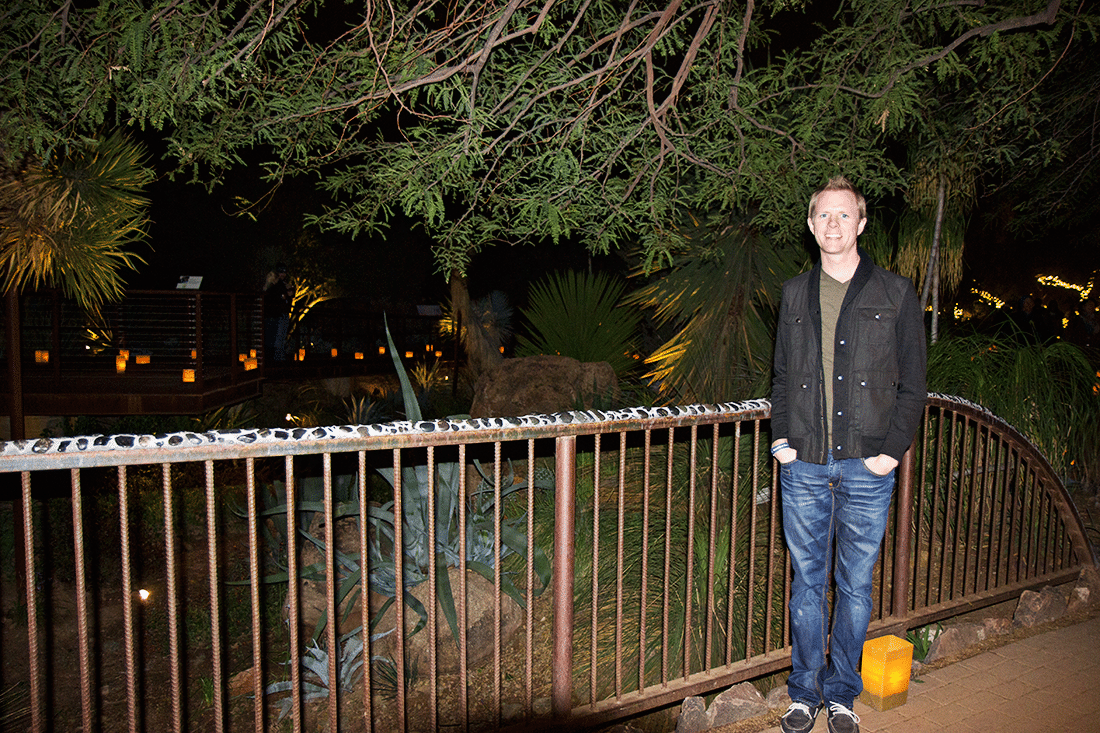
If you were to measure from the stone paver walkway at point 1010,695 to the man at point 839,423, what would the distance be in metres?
0.25

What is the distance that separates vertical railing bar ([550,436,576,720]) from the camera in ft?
7.20

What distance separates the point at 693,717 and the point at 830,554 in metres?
0.81

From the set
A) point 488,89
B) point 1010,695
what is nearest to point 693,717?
point 1010,695

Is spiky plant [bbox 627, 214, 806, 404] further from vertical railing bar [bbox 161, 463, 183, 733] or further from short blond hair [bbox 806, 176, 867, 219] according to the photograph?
vertical railing bar [bbox 161, 463, 183, 733]

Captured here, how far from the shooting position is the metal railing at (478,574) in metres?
1.82

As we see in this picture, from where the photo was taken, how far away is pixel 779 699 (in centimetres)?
272

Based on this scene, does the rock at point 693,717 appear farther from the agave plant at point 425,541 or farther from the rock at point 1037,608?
the rock at point 1037,608

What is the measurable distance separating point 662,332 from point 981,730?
17.9 feet

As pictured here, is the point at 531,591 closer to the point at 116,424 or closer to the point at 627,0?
the point at 627,0

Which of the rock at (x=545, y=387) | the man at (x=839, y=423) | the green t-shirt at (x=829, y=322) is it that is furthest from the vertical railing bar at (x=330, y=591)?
the rock at (x=545, y=387)

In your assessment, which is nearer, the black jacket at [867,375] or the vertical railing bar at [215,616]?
the vertical railing bar at [215,616]

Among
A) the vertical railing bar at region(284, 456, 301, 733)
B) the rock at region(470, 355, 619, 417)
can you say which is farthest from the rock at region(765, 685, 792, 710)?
the rock at region(470, 355, 619, 417)

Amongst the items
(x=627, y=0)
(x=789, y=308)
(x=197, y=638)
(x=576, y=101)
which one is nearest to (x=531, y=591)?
(x=789, y=308)

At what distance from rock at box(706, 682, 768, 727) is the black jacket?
988mm
